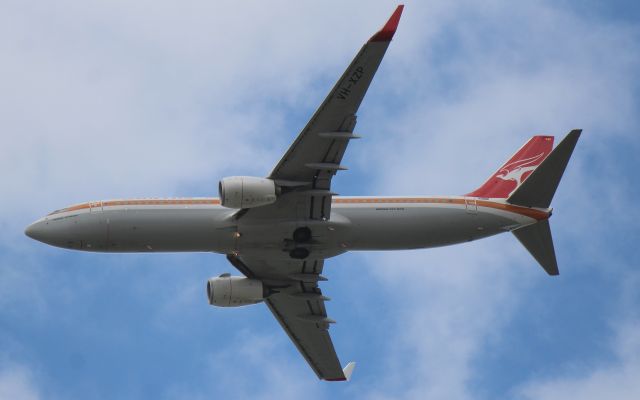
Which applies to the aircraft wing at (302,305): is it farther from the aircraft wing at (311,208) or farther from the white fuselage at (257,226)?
the white fuselage at (257,226)

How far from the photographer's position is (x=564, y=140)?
59094 millimetres

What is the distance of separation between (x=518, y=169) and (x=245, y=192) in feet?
59.4

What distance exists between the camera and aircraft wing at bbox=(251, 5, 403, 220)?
171 ft

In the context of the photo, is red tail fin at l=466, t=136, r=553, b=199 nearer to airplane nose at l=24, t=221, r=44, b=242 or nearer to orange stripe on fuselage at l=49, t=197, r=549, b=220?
orange stripe on fuselage at l=49, t=197, r=549, b=220

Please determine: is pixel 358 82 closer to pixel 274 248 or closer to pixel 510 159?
pixel 274 248

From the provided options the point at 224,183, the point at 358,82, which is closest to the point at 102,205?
the point at 224,183

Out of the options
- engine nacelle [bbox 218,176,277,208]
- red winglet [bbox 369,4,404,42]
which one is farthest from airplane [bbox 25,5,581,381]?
red winglet [bbox 369,4,404,42]

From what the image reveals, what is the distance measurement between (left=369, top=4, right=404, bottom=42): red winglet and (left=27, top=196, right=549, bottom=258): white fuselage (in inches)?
492

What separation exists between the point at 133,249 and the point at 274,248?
747cm

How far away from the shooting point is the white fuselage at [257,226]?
60.3 metres

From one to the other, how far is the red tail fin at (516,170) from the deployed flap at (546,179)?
1.89m

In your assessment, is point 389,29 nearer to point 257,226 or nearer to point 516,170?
point 257,226

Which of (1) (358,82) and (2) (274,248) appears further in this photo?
(2) (274,248)

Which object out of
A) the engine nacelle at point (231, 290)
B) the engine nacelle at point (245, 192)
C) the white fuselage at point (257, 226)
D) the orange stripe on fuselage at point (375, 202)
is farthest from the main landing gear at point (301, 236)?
the engine nacelle at point (231, 290)
